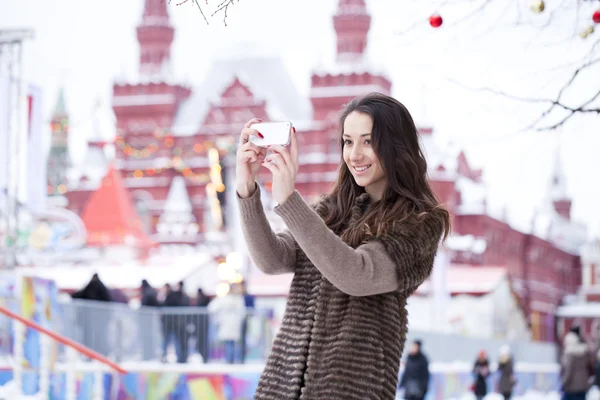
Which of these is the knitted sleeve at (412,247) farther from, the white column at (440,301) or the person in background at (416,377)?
the white column at (440,301)

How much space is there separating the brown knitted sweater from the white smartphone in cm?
12

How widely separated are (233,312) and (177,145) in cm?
3102

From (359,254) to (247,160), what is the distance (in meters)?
0.32

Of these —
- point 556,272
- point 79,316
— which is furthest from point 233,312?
point 556,272

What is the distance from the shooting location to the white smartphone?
2.27 m

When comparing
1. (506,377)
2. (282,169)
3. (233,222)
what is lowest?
(506,377)

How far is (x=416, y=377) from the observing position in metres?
10.3

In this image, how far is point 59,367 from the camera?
898cm

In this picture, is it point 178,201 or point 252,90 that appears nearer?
point 178,201

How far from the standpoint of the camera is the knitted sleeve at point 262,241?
2.43 m

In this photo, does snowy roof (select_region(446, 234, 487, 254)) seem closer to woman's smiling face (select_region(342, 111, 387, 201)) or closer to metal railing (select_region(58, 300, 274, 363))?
metal railing (select_region(58, 300, 274, 363))

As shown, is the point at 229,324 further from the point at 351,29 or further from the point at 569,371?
the point at 351,29

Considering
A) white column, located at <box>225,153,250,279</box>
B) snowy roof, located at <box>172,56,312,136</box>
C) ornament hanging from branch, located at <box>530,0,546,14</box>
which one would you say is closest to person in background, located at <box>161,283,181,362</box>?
ornament hanging from branch, located at <box>530,0,546,14</box>

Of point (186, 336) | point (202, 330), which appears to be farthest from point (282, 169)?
point (186, 336)
